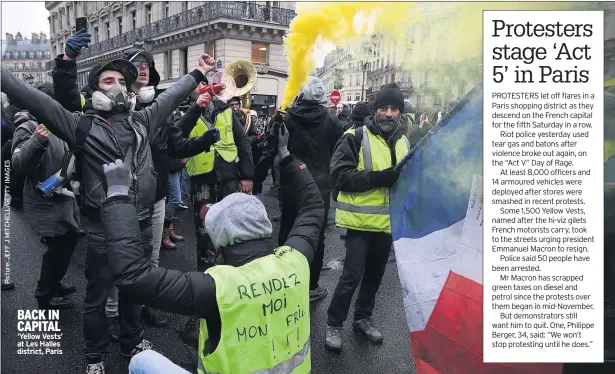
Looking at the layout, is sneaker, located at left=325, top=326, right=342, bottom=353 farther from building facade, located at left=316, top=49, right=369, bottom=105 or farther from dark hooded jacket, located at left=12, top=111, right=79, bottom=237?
building facade, located at left=316, top=49, right=369, bottom=105

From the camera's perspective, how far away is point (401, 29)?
371cm

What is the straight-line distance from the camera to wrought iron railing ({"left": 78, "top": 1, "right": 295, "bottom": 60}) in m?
5.21

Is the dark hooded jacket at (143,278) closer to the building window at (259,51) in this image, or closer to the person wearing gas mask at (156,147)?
the person wearing gas mask at (156,147)

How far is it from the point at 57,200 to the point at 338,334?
2.24m

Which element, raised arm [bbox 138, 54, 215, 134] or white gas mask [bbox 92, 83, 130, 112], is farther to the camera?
raised arm [bbox 138, 54, 215, 134]

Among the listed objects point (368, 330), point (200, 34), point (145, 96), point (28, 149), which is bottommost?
point (368, 330)

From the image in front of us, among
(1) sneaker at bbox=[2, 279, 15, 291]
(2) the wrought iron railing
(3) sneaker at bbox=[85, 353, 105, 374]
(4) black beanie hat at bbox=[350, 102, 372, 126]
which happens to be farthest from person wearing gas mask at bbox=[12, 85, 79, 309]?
(4) black beanie hat at bbox=[350, 102, 372, 126]

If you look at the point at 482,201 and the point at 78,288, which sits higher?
the point at 482,201

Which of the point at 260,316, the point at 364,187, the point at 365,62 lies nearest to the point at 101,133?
the point at 260,316

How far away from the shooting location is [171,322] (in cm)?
347

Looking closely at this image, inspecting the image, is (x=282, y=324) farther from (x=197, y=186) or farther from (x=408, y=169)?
(x=197, y=186)

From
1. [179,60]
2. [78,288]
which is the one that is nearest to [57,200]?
[78,288]

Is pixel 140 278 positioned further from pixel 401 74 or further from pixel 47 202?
pixel 401 74

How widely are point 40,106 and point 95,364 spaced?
1472 mm
